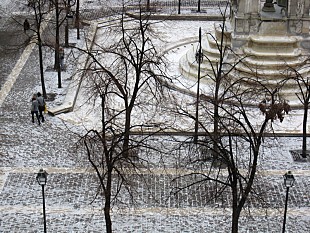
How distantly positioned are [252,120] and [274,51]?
458 centimetres

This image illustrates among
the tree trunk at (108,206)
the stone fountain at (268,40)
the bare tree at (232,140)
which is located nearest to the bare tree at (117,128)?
the tree trunk at (108,206)

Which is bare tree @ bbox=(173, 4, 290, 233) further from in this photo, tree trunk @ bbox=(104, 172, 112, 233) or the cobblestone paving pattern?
tree trunk @ bbox=(104, 172, 112, 233)

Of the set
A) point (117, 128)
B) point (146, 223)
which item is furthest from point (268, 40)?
point (146, 223)

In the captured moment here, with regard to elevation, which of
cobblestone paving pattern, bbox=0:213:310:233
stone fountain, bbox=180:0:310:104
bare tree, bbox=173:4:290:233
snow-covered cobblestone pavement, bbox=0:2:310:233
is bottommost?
cobblestone paving pattern, bbox=0:213:310:233

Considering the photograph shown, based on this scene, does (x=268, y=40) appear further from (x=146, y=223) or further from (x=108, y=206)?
(x=108, y=206)

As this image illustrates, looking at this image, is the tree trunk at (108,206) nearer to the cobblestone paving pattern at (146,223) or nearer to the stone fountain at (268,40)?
the cobblestone paving pattern at (146,223)

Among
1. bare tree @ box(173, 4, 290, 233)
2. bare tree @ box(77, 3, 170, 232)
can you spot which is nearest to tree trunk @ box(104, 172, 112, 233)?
bare tree @ box(77, 3, 170, 232)

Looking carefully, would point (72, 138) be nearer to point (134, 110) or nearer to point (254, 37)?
point (134, 110)

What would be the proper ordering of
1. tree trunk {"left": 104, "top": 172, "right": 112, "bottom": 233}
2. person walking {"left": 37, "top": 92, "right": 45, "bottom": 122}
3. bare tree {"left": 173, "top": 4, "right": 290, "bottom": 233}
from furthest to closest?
person walking {"left": 37, "top": 92, "right": 45, "bottom": 122}, tree trunk {"left": 104, "top": 172, "right": 112, "bottom": 233}, bare tree {"left": 173, "top": 4, "right": 290, "bottom": 233}

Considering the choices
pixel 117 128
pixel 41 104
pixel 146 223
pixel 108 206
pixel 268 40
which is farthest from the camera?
pixel 268 40

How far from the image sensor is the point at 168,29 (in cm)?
4328

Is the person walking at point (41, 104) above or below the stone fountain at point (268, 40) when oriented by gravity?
below

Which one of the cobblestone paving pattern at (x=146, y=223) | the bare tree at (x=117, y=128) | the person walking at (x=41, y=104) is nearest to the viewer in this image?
the bare tree at (x=117, y=128)

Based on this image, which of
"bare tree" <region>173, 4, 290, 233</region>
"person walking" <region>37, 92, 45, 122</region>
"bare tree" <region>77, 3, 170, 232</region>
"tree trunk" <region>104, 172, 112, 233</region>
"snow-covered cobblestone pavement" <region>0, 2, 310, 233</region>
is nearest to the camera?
"bare tree" <region>173, 4, 290, 233</region>
